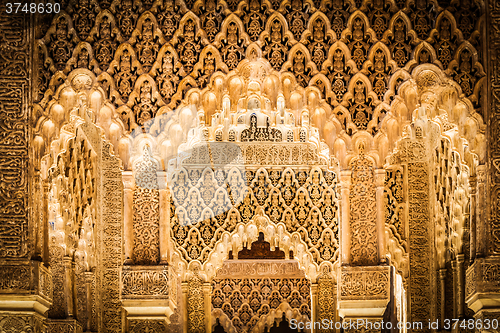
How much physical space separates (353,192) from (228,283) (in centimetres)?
440

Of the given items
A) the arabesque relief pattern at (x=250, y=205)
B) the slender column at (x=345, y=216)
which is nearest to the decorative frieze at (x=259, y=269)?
the arabesque relief pattern at (x=250, y=205)

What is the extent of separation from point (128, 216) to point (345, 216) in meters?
2.04

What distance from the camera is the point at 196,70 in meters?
8.16

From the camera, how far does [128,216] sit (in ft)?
27.3

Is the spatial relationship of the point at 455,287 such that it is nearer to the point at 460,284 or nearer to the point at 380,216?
the point at 460,284

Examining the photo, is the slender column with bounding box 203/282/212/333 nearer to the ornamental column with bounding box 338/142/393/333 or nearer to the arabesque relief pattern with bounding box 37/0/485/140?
the ornamental column with bounding box 338/142/393/333

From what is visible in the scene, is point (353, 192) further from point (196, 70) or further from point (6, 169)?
point (6, 169)

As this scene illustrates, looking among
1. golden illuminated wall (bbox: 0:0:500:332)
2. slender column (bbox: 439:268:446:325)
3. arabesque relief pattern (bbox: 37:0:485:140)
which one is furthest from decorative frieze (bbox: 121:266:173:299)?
slender column (bbox: 439:268:446:325)

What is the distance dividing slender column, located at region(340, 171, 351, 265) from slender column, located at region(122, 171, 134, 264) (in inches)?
77.4

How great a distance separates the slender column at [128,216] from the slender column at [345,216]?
1965mm

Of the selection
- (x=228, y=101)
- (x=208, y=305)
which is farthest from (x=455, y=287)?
(x=228, y=101)

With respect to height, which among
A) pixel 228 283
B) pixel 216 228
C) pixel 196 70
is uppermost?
pixel 196 70

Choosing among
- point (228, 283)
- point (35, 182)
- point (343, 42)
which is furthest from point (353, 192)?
point (228, 283)

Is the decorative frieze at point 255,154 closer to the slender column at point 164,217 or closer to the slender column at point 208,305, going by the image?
the slender column at point 208,305
